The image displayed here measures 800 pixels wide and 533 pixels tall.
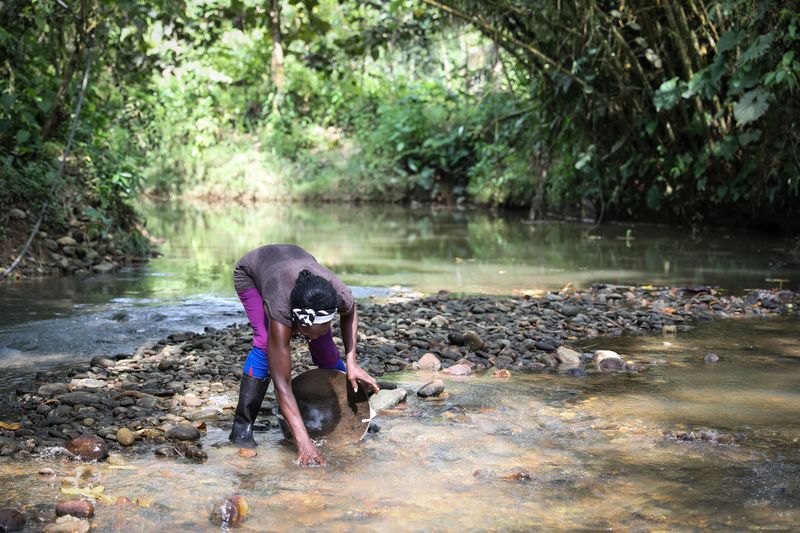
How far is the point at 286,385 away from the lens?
3.97 metres

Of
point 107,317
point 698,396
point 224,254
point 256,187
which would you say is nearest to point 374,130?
point 256,187

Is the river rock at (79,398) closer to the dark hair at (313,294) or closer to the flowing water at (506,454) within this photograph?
the flowing water at (506,454)

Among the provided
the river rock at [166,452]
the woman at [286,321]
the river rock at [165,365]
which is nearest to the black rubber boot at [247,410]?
the woman at [286,321]

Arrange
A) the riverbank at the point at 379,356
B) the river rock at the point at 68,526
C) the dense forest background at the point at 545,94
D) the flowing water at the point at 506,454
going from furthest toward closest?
the dense forest background at the point at 545,94
the riverbank at the point at 379,356
the flowing water at the point at 506,454
the river rock at the point at 68,526

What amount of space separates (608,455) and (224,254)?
860cm

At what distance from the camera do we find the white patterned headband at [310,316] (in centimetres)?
378

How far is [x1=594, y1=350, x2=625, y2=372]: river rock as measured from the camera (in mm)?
5641

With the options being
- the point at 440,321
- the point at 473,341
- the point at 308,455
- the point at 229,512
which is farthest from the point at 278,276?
the point at 440,321

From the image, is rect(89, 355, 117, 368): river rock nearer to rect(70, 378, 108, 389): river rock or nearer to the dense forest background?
rect(70, 378, 108, 389): river rock

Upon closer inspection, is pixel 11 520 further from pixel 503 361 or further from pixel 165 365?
pixel 503 361

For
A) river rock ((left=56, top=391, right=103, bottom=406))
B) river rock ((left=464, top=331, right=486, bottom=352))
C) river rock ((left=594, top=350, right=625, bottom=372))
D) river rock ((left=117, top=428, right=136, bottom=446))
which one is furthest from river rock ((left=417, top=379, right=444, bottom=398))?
river rock ((left=56, top=391, right=103, bottom=406))

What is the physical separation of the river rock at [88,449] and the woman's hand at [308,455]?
86cm

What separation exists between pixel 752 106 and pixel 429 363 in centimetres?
599

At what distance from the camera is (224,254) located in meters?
12.0
